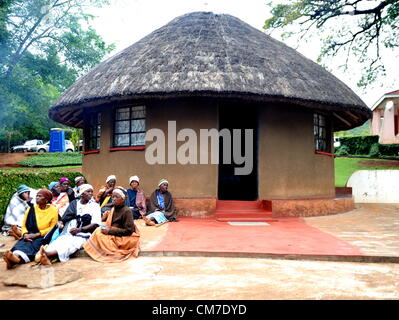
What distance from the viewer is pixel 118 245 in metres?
5.66

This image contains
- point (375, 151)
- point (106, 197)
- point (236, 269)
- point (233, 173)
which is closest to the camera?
point (236, 269)

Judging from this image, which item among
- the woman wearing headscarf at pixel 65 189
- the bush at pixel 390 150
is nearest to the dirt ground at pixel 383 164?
the bush at pixel 390 150

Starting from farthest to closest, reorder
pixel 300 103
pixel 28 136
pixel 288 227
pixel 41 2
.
Answer: pixel 28 136 → pixel 41 2 → pixel 300 103 → pixel 288 227

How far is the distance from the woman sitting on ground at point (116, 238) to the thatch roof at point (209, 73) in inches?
147

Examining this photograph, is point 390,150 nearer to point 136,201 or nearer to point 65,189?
point 136,201

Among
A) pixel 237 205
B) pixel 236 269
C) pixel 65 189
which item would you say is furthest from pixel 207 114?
pixel 236 269

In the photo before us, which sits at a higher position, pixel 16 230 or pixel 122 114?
pixel 122 114

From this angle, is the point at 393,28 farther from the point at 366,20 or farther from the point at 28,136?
the point at 28,136

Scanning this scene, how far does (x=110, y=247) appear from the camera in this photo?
5629 mm

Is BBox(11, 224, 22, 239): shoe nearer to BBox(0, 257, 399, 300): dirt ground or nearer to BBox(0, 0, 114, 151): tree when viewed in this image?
BBox(0, 257, 399, 300): dirt ground

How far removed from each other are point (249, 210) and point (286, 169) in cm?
154

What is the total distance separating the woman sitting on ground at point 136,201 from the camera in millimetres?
8797

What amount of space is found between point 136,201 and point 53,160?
16192mm
